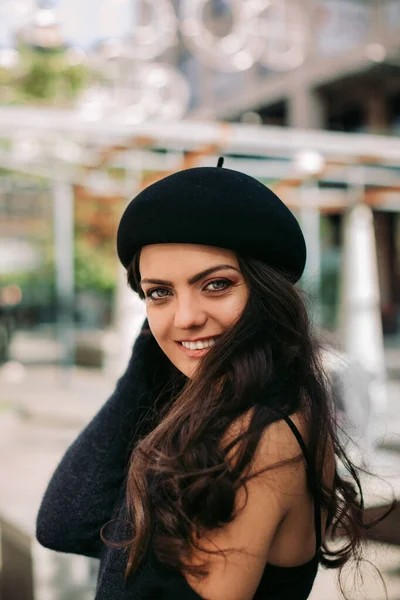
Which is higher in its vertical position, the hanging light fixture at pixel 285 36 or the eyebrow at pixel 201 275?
the hanging light fixture at pixel 285 36

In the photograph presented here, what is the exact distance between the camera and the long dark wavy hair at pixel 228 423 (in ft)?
3.33

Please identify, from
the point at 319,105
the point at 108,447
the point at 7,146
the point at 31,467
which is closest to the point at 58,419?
the point at 31,467

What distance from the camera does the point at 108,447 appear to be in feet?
4.92

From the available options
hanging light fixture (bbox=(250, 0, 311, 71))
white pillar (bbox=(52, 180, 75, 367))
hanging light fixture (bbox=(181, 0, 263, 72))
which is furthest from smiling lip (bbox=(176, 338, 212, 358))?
white pillar (bbox=(52, 180, 75, 367))

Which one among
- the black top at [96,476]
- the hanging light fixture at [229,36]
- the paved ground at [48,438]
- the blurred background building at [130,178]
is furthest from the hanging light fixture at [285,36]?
the black top at [96,476]

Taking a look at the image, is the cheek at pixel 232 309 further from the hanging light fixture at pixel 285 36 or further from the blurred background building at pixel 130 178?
the hanging light fixture at pixel 285 36

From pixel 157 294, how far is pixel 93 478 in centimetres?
49

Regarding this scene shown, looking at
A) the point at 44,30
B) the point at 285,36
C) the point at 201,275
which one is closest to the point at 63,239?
the point at 44,30

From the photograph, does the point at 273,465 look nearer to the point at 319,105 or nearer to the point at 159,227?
the point at 159,227

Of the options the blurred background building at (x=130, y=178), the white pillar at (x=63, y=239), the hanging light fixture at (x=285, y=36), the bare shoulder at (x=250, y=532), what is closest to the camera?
the bare shoulder at (x=250, y=532)

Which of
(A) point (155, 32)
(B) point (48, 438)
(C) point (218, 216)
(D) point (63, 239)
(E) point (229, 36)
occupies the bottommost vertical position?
(B) point (48, 438)

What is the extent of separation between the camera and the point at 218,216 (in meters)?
1.12

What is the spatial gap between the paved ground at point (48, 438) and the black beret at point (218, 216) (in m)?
0.83

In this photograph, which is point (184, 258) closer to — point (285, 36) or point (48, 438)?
point (285, 36)
